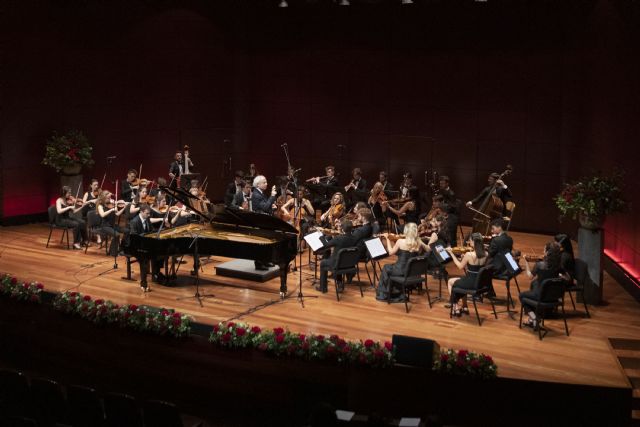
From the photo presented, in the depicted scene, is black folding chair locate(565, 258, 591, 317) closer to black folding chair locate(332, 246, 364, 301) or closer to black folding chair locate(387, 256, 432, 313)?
black folding chair locate(387, 256, 432, 313)

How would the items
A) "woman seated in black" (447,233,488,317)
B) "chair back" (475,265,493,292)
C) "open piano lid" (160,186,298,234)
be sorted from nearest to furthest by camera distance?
"chair back" (475,265,493,292)
"woman seated in black" (447,233,488,317)
"open piano lid" (160,186,298,234)

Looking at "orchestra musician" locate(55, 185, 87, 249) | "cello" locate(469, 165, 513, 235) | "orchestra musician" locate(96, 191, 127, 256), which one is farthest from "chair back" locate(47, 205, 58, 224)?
"cello" locate(469, 165, 513, 235)

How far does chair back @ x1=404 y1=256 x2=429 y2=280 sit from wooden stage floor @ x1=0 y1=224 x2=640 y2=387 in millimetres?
471

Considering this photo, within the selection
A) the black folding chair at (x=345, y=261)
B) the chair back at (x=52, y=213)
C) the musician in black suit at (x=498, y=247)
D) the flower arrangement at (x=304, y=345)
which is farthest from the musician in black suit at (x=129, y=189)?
the musician in black suit at (x=498, y=247)

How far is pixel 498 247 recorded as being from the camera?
10625mm

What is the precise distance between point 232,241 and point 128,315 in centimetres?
195

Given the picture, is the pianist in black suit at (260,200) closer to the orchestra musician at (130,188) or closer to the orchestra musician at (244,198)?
the orchestra musician at (244,198)

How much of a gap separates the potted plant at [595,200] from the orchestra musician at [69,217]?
796 cm

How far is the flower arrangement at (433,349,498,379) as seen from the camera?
8141mm

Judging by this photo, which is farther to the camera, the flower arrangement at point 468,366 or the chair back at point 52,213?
the chair back at point 52,213

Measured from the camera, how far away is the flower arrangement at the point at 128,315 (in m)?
9.18

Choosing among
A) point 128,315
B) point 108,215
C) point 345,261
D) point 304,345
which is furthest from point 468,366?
point 108,215

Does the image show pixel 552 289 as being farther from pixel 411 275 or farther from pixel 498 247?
pixel 411 275

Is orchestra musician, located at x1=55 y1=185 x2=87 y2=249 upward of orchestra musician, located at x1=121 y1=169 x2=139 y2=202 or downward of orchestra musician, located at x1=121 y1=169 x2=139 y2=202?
downward
